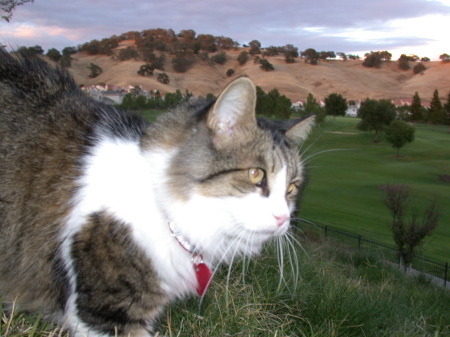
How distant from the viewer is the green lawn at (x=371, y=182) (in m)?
23.9

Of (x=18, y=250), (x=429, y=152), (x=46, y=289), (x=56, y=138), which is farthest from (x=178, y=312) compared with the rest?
(x=429, y=152)

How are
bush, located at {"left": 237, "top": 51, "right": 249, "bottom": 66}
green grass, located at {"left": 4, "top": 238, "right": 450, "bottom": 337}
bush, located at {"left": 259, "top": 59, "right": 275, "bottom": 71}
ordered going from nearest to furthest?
1. green grass, located at {"left": 4, "top": 238, "right": 450, "bottom": 337}
2. bush, located at {"left": 259, "top": 59, "right": 275, "bottom": 71}
3. bush, located at {"left": 237, "top": 51, "right": 249, "bottom": 66}

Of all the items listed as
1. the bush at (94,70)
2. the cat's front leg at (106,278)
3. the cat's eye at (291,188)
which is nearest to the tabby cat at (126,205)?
the cat's front leg at (106,278)

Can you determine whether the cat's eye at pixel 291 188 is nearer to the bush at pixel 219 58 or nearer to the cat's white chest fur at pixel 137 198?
the cat's white chest fur at pixel 137 198

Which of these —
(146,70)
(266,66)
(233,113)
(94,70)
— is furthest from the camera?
(266,66)

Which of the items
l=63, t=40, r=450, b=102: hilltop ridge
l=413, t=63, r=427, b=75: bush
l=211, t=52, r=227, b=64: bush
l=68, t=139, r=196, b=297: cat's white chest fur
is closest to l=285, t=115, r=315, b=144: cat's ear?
l=68, t=139, r=196, b=297: cat's white chest fur

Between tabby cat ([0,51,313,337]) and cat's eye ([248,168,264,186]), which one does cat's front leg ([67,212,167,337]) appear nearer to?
tabby cat ([0,51,313,337])

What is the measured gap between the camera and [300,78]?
104 m

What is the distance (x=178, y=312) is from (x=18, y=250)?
1.17 metres

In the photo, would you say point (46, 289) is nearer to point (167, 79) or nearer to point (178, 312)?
point (178, 312)

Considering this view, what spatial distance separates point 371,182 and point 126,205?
32.2 meters

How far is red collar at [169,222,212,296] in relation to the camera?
2.34m

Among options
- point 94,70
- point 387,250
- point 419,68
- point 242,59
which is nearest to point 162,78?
point 94,70

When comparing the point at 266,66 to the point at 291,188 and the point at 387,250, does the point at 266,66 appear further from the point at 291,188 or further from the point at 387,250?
the point at 291,188
